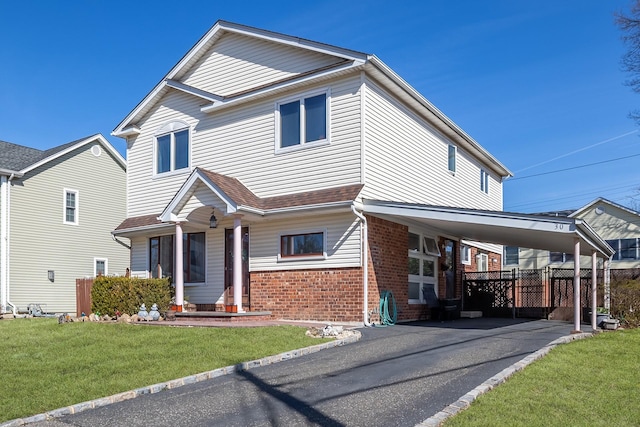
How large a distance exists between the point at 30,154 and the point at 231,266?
1466cm

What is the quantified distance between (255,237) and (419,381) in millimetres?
8886

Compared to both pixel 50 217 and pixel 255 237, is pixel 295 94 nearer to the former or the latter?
pixel 255 237

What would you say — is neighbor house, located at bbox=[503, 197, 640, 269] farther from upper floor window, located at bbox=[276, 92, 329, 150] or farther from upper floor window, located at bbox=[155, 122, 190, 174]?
upper floor window, located at bbox=[155, 122, 190, 174]

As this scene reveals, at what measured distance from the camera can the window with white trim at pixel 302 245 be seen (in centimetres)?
1441

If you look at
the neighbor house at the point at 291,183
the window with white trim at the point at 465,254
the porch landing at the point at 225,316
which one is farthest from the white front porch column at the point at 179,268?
the window with white trim at the point at 465,254

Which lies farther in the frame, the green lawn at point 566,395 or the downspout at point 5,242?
the downspout at point 5,242

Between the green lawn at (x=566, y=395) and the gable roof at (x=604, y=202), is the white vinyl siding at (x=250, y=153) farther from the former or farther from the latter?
the gable roof at (x=604, y=202)

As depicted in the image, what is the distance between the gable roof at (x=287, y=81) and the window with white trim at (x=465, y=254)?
3801 mm

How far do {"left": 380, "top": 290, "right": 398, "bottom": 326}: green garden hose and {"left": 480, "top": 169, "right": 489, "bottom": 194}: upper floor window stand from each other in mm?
10353

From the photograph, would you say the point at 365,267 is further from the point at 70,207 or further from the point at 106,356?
the point at 70,207

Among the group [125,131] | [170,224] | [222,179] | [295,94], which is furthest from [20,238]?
[295,94]

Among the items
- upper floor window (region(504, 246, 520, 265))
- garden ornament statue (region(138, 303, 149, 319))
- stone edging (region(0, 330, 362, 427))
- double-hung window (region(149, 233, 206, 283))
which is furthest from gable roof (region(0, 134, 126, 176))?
upper floor window (region(504, 246, 520, 265))

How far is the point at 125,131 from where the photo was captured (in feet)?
62.3

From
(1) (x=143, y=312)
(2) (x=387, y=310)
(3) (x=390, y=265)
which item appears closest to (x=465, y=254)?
(3) (x=390, y=265)
